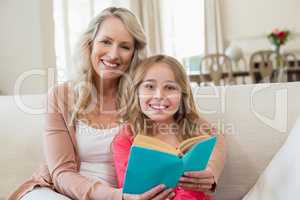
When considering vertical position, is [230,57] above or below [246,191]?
above

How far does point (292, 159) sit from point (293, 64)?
421 cm

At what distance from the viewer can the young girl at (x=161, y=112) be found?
114 centimetres

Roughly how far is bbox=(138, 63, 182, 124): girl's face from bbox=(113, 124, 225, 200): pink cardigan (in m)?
0.10

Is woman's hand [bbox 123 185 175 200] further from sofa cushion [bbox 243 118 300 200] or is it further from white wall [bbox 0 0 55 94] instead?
white wall [bbox 0 0 55 94]

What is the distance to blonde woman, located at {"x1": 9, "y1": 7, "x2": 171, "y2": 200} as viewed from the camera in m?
1.15

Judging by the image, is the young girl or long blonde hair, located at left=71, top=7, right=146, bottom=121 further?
long blonde hair, located at left=71, top=7, right=146, bottom=121

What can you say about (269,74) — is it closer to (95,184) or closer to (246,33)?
(246,33)

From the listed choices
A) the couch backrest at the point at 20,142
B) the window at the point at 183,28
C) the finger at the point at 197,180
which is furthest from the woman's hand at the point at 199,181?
the window at the point at 183,28

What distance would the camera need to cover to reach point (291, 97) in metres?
1.24

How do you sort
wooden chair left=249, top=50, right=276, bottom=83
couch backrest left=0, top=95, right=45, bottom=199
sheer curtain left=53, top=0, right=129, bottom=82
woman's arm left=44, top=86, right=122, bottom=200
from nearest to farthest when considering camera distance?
woman's arm left=44, top=86, right=122, bottom=200, couch backrest left=0, top=95, right=45, bottom=199, sheer curtain left=53, top=0, right=129, bottom=82, wooden chair left=249, top=50, right=276, bottom=83

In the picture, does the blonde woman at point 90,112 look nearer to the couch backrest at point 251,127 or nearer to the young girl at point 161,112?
the young girl at point 161,112

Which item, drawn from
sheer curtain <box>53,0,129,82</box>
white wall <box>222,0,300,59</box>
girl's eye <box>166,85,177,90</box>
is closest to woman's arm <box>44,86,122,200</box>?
girl's eye <box>166,85,177,90</box>

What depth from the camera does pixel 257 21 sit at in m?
5.98

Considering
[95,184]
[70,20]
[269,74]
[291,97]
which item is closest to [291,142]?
[291,97]
